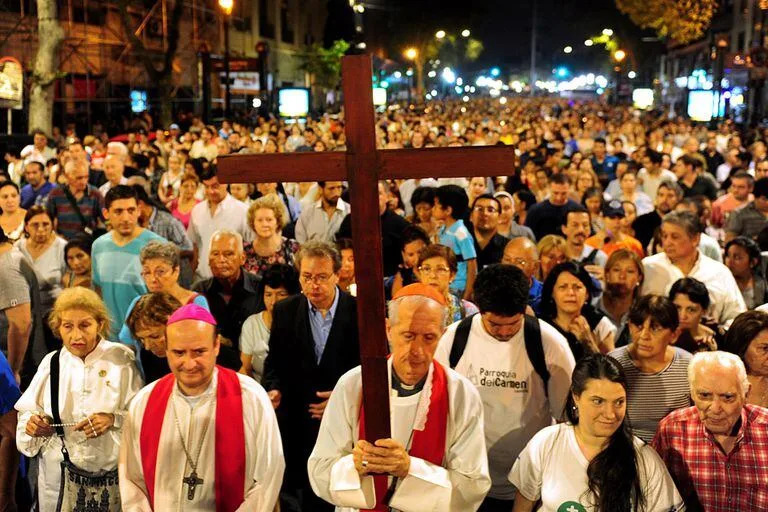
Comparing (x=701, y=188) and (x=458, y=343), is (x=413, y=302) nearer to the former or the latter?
(x=458, y=343)

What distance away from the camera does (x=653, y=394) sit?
4.83 meters

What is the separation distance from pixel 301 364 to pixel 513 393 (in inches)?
53.0

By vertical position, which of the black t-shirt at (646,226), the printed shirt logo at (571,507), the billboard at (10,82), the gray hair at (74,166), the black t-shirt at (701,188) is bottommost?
the printed shirt logo at (571,507)

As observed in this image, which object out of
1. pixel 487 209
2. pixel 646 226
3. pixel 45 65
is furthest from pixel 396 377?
pixel 45 65

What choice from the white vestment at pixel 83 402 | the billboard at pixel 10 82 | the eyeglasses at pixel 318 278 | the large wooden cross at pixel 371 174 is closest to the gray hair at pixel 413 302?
the large wooden cross at pixel 371 174

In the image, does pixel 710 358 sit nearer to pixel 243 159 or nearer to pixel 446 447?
pixel 446 447

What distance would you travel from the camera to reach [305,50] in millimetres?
52219

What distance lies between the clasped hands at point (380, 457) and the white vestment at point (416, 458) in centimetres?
19

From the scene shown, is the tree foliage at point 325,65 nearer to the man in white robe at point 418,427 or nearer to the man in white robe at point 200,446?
the man in white robe at point 200,446

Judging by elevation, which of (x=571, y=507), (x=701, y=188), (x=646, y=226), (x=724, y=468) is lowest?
(x=571, y=507)

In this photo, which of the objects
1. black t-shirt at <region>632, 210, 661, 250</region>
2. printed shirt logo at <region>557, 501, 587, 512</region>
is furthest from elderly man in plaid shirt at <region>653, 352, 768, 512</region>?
black t-shirt at <region>632, 210, 661, 250</region>

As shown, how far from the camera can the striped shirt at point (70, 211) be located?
10.0 metres

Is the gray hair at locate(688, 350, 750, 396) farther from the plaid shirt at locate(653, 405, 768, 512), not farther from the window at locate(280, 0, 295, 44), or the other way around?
the window at locate(280, 0, 295, 44)

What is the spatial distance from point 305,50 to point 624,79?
27638mm
